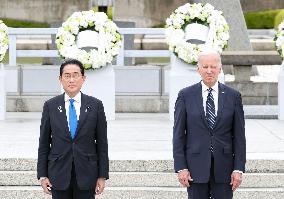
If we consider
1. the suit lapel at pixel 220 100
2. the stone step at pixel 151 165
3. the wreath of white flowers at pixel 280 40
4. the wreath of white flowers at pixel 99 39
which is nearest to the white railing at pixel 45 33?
the wreath of white flowers at pixel 99 39

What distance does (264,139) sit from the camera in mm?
12359

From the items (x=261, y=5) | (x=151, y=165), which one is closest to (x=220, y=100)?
(x=151, y=165)

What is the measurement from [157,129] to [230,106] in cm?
726

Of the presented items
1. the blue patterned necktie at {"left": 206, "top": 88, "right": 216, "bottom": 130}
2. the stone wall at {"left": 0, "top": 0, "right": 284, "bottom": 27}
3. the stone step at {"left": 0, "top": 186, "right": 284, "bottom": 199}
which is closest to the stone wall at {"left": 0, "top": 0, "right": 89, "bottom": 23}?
the stone wall at {"left": 0, "top": 0, "right": 284, "bottom": 27}

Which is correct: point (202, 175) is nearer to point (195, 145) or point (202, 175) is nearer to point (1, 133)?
point (195, 145)

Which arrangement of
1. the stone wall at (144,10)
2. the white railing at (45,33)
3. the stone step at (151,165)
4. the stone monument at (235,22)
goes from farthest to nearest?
1. the stone wall at (144,10)
2. the stone monument at (235,22)
3. the white railing at (45,33)
4. the stone step at (151,165)

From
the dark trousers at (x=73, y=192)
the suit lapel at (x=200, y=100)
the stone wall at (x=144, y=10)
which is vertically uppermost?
the stone wall at (x=144, y=10)

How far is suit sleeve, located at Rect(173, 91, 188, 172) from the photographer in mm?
6508

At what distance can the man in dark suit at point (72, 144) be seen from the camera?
21.1ft

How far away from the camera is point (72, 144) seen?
6441 millimetres

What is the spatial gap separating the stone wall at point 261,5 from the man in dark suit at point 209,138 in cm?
3746

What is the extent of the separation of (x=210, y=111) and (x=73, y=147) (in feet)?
3.56

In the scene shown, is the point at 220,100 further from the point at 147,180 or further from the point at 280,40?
the point at 280,40

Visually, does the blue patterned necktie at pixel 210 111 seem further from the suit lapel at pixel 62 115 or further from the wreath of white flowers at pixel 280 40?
the wreath of white flowers at pixel 280 40
